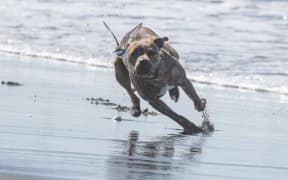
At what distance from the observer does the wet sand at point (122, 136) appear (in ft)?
20.4

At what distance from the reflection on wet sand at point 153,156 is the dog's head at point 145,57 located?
1.79 ft

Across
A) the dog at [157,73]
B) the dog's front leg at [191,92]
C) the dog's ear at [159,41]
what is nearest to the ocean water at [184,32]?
the dog's front leg at [191,92]

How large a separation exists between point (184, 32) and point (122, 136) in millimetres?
9544

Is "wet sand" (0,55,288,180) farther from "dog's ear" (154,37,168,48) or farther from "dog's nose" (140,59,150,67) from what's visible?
"dog's ear" (154,37,168,48)

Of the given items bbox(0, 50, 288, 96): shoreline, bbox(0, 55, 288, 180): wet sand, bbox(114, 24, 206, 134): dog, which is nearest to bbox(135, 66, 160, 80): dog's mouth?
bbox(114, 24, 206, 134): dog

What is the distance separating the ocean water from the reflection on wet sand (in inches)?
182

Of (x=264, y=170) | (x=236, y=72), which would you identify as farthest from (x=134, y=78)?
(x=236, y=72)

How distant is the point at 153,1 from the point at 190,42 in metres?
5.57

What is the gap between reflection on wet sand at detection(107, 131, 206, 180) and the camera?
6.07 metres

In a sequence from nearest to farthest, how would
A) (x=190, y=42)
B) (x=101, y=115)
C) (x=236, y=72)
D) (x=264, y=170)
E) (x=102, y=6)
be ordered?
(x=264, y=170) < (x=101, y=115) < (x=236, y=72) < (x=190, y=42) < (x=102, y=6)

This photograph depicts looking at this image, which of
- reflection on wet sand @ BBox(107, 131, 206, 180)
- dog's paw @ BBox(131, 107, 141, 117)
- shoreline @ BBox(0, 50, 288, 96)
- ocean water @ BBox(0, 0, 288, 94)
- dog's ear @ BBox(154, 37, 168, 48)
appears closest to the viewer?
reflection on wet sand @ BBox(107, 131, 206, 180)

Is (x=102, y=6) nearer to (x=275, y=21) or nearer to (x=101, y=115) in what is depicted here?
(x=275, y=21)

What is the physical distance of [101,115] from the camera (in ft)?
30.9

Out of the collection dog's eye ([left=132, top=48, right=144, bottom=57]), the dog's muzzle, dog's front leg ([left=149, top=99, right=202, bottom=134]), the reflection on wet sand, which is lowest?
the reflection on wet sand
